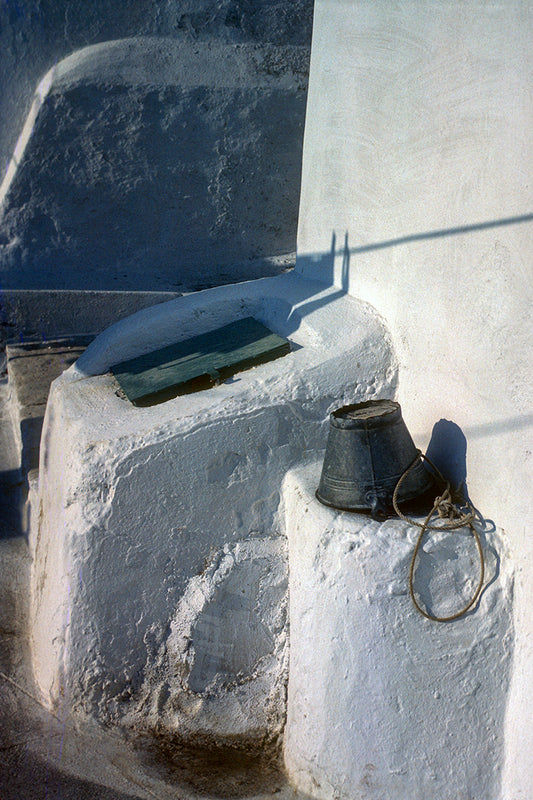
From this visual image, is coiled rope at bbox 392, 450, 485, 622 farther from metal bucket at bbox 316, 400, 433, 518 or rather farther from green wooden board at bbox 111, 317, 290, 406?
green wooden board at bbox 111, 317, 290, 406

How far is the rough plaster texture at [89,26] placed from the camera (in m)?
6.96

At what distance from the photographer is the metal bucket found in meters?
3.08

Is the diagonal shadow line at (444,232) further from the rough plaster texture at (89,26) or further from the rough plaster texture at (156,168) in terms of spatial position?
the rough plaster texture at (89,26)

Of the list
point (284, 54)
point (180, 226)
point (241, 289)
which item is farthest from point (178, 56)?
point (241, 289)

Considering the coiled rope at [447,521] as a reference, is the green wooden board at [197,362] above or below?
above

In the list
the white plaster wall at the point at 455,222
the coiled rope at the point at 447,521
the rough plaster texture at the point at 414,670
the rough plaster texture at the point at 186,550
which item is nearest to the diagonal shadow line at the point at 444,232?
the white plaster wall at the point at 455,222

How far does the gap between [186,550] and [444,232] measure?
1903 mm

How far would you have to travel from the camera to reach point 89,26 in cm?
703

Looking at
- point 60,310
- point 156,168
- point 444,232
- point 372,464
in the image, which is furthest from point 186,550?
point 156,168

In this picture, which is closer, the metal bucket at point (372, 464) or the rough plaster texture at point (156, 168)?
the metal bucket at point (372, 464)

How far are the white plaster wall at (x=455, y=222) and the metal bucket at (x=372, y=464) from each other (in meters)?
0.25

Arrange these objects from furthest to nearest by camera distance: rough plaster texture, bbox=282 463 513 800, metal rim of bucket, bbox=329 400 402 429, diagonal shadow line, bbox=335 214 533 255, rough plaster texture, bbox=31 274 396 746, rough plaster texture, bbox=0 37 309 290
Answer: rough plaster texture, bbox=0 37 309 290, rough plaster texture, bbox=31 274 396 746, metal rim of bucket, bbox=329 400 402 429, rough plaster texture, bbox=282 463 513 800, diagonal shadow line, bbox=335 214 533 255

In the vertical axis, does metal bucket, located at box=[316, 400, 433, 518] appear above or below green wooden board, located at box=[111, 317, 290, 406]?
below

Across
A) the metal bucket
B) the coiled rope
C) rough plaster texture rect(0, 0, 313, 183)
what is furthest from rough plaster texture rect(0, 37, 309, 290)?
the coiled rope
